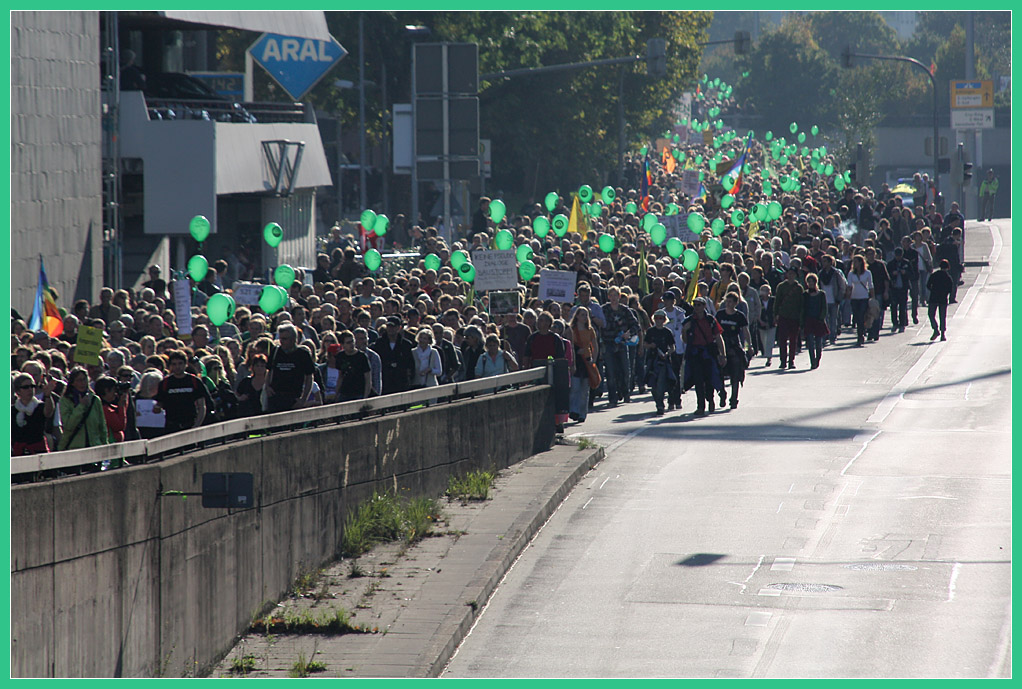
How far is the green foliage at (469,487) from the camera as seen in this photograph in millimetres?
14789

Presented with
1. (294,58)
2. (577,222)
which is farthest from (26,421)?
(294,58)

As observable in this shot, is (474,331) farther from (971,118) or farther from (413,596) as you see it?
(971,118)

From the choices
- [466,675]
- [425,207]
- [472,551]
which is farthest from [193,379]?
[425,207]

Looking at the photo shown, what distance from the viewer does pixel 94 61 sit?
26781 millimetres

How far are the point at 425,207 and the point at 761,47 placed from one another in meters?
70.0

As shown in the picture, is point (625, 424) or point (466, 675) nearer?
point (466, 675)

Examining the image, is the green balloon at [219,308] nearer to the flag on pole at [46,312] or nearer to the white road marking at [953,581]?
the flag on pole at [46,312]

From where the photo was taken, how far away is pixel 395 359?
1683 cm

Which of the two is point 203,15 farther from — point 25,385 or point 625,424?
point 25,385

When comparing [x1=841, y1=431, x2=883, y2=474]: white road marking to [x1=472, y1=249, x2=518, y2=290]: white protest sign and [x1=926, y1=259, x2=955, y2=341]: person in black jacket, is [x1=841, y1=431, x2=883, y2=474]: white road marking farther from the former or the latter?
[x1=926, y1=259, x2=955, y2=341]: person in black jacket

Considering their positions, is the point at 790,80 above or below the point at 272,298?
above

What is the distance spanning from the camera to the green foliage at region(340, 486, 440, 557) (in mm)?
12492

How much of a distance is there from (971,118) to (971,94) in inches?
54.5

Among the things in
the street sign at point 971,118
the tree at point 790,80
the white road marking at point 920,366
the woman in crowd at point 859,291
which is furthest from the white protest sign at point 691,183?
the tree at point 790,80
